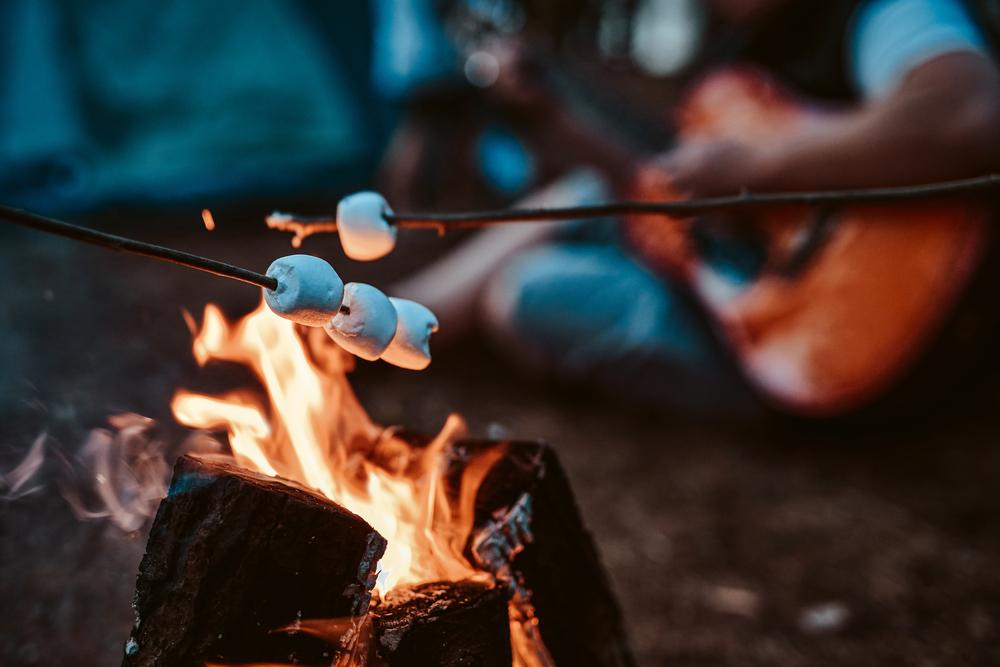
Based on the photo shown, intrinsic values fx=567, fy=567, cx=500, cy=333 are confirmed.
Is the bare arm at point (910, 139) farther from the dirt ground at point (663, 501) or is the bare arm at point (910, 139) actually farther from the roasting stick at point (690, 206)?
the roasting stick at point (690, 206)

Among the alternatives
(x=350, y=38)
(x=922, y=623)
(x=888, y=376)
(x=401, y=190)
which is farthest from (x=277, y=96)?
(x=922, y=623)

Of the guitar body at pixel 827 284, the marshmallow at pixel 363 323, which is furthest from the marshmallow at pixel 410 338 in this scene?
the guitar body at pixel 827 284

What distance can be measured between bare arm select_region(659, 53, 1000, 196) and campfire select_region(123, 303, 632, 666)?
1.67 meters

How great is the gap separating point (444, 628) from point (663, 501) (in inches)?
56.6

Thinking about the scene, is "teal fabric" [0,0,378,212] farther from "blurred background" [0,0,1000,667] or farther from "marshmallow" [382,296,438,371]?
"marshmallow" [382,296,438,371]

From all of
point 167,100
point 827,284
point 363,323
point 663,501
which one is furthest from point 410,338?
point 167,100

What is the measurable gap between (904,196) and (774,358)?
58.5 inches

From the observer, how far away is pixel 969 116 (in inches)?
65.6

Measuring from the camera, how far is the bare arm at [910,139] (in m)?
1.66

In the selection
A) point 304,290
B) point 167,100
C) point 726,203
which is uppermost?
point 167,100

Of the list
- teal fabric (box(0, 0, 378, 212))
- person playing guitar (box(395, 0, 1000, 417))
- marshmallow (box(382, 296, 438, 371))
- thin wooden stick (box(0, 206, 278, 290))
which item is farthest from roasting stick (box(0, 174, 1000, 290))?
teal fabric (box(0, 0, 378, 212))

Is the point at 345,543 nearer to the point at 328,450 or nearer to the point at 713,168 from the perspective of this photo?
the point at 328,450

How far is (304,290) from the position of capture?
51cm

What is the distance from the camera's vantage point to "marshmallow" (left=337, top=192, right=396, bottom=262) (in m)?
0.75
